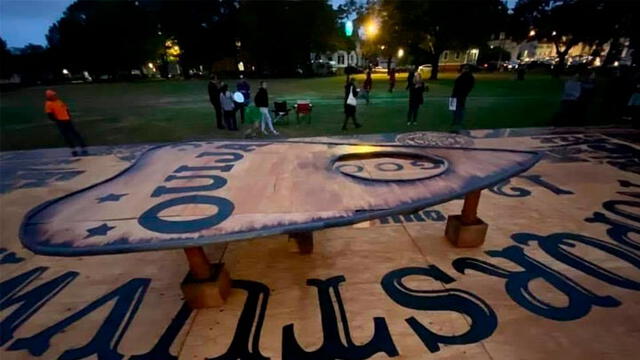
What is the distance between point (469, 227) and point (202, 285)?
316 cm

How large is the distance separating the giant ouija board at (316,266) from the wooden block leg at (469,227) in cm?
13

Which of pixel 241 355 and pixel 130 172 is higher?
pixel 130 172

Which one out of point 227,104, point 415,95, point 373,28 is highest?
point 373,28

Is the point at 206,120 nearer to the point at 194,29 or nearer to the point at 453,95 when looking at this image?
the point at 453,95

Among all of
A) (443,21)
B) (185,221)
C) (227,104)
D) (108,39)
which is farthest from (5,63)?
(185,221)

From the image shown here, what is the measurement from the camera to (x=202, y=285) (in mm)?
2961

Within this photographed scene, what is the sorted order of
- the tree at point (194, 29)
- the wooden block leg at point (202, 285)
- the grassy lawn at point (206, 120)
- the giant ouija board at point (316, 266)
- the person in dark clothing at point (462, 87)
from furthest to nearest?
the tree at point (194, 29) → the grassy lawn at point (206, 120) → the person in dark clothing at point (462, 87) → the wooden block leg at point (202, 285) → the giant ouija board at point (316, 266)

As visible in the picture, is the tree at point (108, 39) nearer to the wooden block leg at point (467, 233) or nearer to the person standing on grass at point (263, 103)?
the person standing on grass at point (263, 103)

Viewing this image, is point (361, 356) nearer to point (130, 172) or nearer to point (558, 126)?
point (130, 172)

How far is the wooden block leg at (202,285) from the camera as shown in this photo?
296 centimetres

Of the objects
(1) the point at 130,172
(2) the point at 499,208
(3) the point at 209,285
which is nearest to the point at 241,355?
(3) the point at 209,285

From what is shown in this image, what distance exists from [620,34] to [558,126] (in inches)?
903

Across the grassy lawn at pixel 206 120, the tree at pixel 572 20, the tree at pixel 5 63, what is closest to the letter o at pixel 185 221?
the grassy lawn at pixel 206 120

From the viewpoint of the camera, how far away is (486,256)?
12.2 feet
